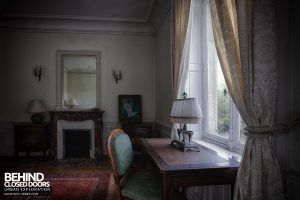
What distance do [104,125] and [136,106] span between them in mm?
736

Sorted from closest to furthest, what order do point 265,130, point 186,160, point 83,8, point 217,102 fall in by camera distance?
point 265,130 < point 186,160 < point 217,102 < point 83,8

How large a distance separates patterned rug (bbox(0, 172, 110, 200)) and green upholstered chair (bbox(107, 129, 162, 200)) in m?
0.92

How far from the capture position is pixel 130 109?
4.18 meters

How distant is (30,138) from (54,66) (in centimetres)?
139

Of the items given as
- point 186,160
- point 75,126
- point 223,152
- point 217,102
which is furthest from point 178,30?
point 75,126

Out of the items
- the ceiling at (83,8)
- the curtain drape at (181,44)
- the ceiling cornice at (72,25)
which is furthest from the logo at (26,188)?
the ceiling cornice at (72,25)

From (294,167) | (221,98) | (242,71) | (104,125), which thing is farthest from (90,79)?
(294,167)

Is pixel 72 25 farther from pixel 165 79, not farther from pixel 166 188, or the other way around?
pixel 166 188

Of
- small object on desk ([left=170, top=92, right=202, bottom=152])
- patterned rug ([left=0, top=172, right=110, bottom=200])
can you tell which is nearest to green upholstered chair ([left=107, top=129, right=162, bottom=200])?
small object on desk ([left=170, top=92, right=202, bottom=152])

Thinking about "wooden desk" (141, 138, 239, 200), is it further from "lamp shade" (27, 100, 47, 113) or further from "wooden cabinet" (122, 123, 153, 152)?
"lamp shade" (27, 100, 47, 113)

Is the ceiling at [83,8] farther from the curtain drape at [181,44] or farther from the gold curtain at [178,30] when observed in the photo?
the curtain drape at [181,44]

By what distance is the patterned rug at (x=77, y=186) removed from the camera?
93.4 inches

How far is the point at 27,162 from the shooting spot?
373 cm

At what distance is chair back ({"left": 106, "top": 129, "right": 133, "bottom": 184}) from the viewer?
1.52 m
